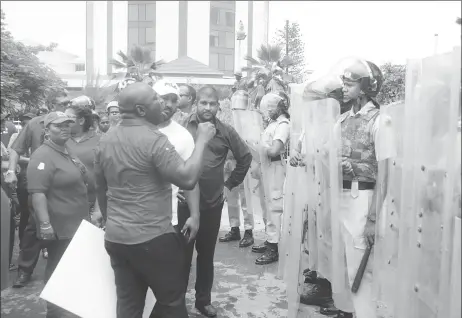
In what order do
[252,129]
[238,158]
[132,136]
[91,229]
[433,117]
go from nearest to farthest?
[433,117] → [132,136] → [91,229] → [238,158] → [252,129]

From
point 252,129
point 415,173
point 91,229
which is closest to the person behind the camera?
point 415,173

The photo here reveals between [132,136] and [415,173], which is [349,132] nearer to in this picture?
[415,173]

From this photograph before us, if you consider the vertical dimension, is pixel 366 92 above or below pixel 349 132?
above

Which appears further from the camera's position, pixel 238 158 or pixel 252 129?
pixel 252 129

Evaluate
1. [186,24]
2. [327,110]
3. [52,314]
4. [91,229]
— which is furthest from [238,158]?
[186,24]

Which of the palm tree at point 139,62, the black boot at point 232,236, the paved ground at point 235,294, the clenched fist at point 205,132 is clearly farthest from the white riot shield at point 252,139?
the palm tree at point 139,62

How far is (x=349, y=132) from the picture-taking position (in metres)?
3.46

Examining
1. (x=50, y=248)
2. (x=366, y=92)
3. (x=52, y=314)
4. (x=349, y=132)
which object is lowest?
(x=52, y=314)

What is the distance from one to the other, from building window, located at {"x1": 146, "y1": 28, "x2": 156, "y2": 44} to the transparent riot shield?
53.1 m

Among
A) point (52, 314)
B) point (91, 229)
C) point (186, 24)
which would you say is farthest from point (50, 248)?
point (186, 24)

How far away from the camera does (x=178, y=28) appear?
5353 cm

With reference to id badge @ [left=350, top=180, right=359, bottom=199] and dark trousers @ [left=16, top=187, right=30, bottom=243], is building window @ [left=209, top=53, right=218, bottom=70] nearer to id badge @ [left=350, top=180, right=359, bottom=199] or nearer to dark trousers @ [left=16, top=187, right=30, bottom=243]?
dark trousers @ [left=16, top=187, right=30, bottom=243]

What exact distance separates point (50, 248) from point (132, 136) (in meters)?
1.54

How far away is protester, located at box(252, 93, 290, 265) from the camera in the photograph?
542 cm
